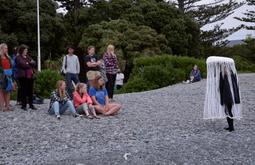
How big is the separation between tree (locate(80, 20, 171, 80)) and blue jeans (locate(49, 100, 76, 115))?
875 inches

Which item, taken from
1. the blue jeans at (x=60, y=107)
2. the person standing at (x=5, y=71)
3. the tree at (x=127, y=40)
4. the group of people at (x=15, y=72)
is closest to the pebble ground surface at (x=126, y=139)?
the blue jeans at (x=60, y=107)

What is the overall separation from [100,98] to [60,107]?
1018 mm

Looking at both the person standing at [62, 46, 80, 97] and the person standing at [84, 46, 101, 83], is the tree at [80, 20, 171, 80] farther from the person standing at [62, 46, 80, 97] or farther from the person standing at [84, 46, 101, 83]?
the person standing at [84, 46, 101, 83]

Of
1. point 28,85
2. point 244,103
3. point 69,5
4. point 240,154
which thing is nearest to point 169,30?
point 69,5

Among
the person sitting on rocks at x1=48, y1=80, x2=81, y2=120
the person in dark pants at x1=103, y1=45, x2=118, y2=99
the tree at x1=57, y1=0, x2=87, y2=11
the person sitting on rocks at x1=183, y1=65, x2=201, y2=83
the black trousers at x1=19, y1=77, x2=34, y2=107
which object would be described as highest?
the tree at x1=57, y1=0, x2=87, y2=11

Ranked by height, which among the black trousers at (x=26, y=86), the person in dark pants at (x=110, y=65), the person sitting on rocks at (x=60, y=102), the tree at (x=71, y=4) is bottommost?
the person sitting on rocks at (x=60, y=102)

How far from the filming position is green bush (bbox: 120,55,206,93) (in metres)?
26.4

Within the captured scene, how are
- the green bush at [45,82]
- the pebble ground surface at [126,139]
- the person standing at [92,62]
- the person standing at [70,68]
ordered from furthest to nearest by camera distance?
the green bush at [45,82] → the person standing at [70,68] → the person standing at [92,62] → the pebble ground surface at [126,139]

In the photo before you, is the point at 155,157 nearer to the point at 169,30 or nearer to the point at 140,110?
the point at 140,110

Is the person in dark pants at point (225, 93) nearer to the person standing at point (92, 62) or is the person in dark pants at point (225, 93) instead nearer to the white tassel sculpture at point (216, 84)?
the white tassel sculpture at point (216, 84)

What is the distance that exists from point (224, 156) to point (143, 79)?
18468 millimetres

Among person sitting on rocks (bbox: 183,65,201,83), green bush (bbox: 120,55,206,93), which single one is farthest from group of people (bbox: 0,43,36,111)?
person sitting on rocks (bbox: 183,65,201,83)

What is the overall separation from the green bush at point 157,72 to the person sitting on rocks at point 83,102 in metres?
13.5

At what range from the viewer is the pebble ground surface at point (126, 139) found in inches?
321
